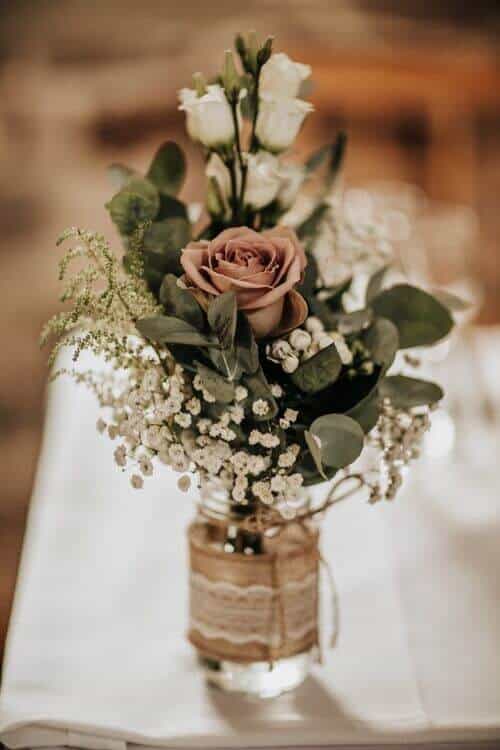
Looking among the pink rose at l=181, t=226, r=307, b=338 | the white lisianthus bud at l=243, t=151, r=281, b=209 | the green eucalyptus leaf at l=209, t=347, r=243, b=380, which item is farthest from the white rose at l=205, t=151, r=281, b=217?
the green eucalyptus leaf at l=209, t=347, r=243, b=380

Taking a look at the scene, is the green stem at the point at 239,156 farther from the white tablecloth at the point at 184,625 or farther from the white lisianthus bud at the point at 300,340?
the white tablecloth at the point at 184,625

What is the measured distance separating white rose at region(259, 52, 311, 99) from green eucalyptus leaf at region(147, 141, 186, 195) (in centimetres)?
14

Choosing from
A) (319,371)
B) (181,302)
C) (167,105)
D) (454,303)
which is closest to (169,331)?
(181,302)

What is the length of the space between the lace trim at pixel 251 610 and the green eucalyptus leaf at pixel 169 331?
0.94 feet

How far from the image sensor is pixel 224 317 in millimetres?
783

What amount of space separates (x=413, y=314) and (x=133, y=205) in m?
0.32

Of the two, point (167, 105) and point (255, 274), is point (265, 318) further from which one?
point (167, 105)

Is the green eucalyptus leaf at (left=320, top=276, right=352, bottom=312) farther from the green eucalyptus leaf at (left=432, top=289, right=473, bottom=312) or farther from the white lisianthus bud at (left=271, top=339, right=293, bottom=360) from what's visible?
the white lisianthus bud at (left=271, top=339, right=293, bottom=360)

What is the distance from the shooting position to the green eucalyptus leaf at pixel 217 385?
808 millimetres

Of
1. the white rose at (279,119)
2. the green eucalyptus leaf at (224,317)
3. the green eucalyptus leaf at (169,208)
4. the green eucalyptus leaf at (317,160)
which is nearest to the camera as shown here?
the green eucalyptus leaf at (224,317)

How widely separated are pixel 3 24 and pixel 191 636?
13.3 feet

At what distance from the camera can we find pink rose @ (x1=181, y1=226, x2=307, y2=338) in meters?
0.79

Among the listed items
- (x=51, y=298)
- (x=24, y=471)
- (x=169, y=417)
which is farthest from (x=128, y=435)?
(x=51, y=298)

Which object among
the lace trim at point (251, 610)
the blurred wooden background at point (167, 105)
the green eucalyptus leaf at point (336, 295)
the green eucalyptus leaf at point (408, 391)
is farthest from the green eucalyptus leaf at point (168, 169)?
the blurred wooden background at point (167, 105)
